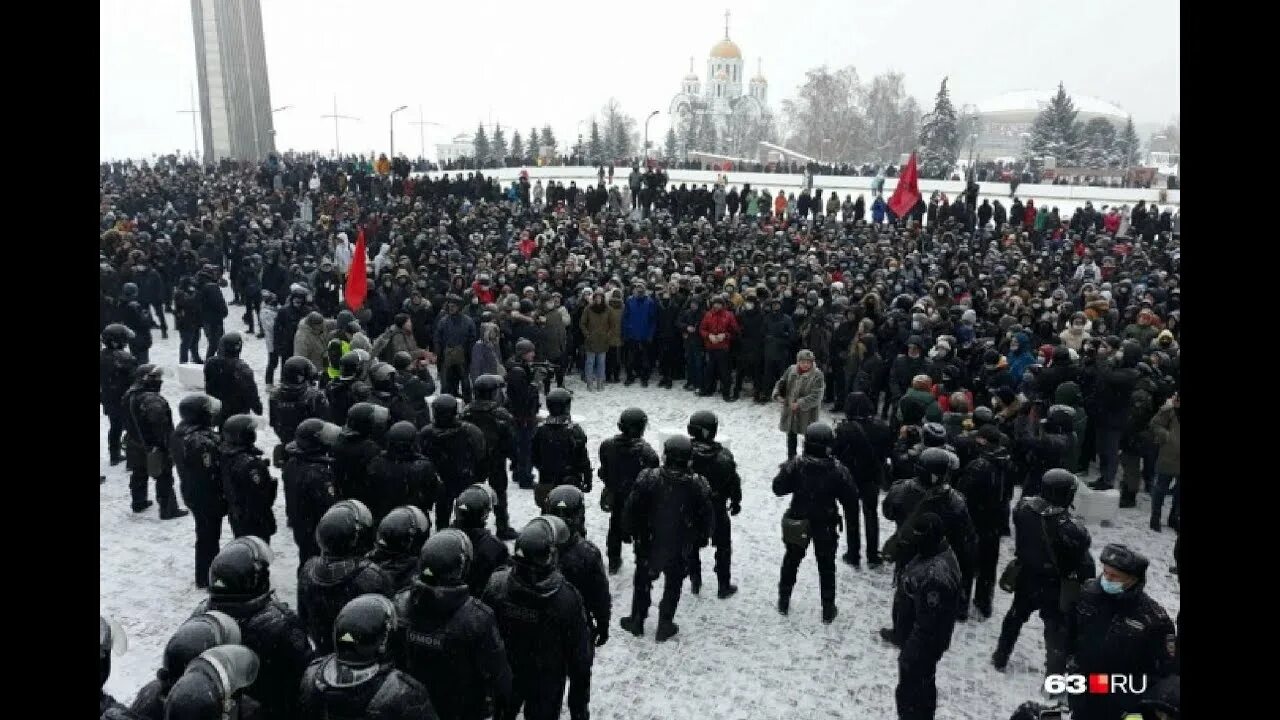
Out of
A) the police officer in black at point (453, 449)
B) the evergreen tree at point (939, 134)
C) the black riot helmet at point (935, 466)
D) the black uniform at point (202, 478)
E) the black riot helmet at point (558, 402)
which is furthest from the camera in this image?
the evergreen tree at point (939, 134)

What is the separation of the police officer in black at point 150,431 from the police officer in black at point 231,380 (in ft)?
3.30

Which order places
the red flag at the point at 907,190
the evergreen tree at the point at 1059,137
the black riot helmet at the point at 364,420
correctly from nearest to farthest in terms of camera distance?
the black riot helmet at the point at 364,420 → the red flag at the point at 907,190 → the evergreen tree at the point at 1059,137

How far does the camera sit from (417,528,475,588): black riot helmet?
13.4 feet

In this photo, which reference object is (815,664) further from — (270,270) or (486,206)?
(486,206)

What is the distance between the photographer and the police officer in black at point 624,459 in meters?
7.14

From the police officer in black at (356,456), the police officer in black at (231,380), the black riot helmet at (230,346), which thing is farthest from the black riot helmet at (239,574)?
the black riot helmet at (230,346)

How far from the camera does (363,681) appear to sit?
3.38 meters

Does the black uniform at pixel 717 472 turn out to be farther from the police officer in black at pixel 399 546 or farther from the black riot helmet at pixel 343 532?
the black riot helmet at pixel 343 532

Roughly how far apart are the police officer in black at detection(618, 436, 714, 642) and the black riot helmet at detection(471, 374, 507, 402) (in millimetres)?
1915

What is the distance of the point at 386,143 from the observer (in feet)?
433

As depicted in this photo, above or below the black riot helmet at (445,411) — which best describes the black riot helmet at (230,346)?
above

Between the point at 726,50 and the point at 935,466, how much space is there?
128490 millimetres
